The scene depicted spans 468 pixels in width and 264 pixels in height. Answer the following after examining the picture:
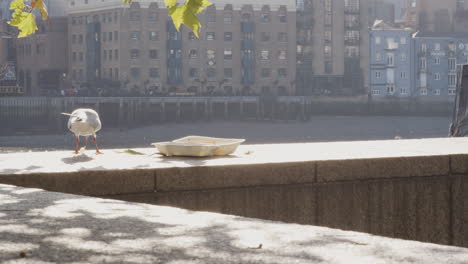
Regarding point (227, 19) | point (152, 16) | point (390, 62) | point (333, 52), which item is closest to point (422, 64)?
point (390, 62)

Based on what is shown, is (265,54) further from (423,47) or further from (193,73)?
(423,47)

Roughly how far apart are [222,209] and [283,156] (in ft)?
3.26

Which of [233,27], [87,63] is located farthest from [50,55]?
[233,27]

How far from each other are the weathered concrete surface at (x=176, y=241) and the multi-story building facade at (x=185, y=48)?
8484 centimetres

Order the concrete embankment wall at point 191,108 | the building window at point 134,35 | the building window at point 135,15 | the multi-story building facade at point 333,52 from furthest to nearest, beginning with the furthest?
the multi-story building facade at point 333,52
the building window at point 135,15
the building window at point 134,35
the concrete embankment wall at point 191,108

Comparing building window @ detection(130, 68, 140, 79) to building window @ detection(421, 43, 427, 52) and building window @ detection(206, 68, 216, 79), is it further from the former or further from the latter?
building window @ detection(421, 43, 427, 52)

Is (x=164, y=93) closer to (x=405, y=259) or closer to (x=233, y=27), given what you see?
(x=233, y=27)

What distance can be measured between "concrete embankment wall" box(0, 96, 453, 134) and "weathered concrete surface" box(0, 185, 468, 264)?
84.8 m

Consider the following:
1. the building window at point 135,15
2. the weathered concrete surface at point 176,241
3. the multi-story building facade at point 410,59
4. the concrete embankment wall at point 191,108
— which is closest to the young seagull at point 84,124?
the weathered concrete surface at point 176,241

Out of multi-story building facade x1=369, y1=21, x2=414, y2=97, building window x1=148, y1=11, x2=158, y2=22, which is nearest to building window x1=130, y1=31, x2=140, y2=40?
building window x1=148, y1=11, x2=158, y2=22

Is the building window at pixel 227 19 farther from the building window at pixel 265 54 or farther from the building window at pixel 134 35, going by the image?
the building window at pixel 134 35

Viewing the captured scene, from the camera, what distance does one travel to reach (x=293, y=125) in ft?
309

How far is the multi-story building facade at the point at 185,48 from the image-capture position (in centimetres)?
8975

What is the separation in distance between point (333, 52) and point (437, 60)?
48.8 feet
